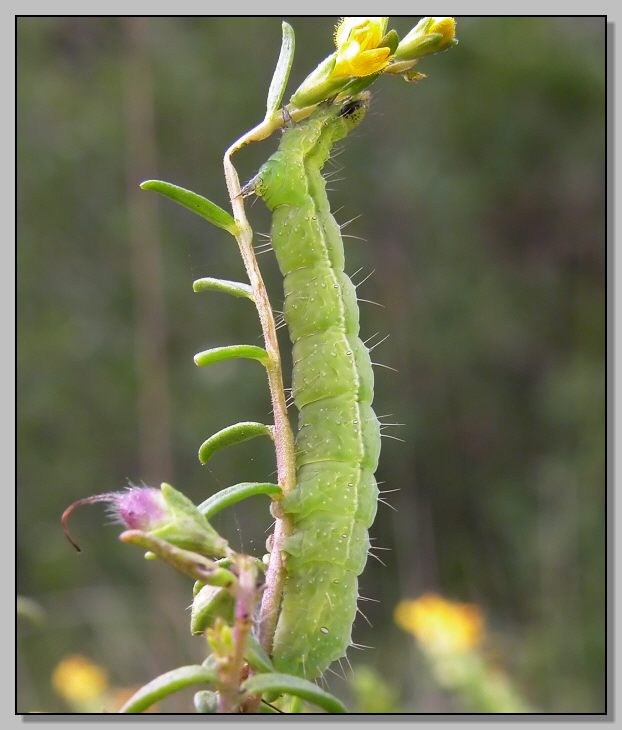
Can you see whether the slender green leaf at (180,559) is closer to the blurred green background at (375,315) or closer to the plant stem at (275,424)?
the plant stem at (275,424)

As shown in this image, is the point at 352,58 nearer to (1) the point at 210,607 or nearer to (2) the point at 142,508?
(2) the point at 142,508

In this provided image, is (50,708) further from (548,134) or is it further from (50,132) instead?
(548,134)

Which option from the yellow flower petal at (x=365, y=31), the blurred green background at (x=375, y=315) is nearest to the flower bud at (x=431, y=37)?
the yellow flower petal at (x=365, y=31)

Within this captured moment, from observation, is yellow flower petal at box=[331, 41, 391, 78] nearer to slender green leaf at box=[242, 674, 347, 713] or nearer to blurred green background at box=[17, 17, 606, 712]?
slender green leaf at box=[242, 674, 347, 713]

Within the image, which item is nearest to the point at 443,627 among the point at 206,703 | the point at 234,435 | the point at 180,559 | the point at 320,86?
the point at 234,435

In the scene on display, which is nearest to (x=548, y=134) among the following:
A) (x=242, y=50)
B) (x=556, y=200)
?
(x=556, y=200)

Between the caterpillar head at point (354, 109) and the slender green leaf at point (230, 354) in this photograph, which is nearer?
the slender green leaf at point (230, 354)
